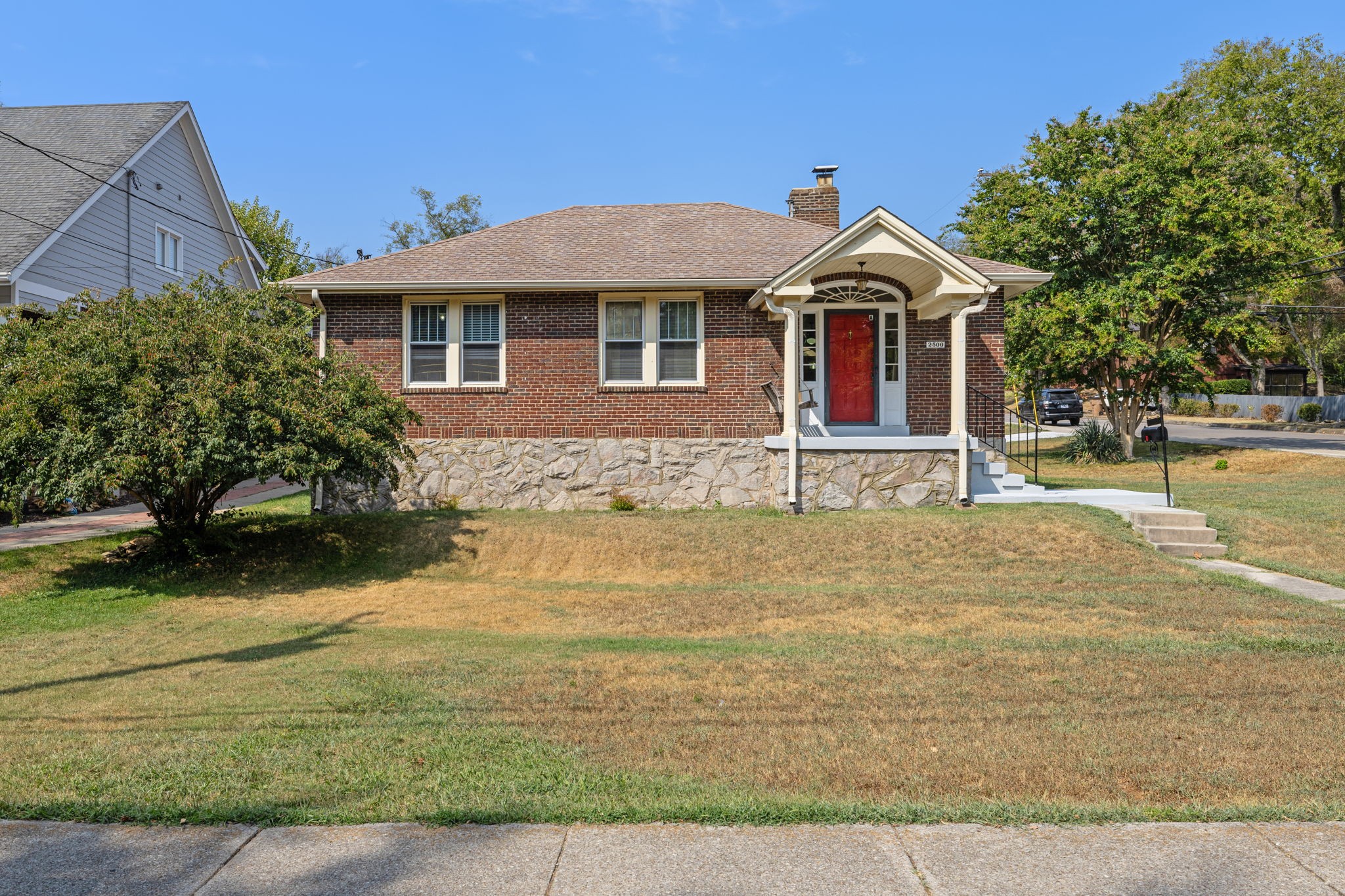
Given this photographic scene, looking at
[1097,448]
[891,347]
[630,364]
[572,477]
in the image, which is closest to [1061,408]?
[1097,448]

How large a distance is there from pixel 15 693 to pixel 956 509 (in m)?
11.3

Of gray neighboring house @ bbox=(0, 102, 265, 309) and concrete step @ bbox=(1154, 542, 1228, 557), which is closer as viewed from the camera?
concrete step @ bbox=(1154, 542, 1228, 557)

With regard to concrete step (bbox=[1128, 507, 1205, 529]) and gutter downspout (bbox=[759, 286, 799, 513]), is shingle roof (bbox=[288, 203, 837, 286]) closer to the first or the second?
gutter downspout (bbox=[759, 286, 799, 513])

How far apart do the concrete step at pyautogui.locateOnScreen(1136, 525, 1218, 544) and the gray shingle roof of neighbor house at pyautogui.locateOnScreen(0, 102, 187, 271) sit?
17.7 metres

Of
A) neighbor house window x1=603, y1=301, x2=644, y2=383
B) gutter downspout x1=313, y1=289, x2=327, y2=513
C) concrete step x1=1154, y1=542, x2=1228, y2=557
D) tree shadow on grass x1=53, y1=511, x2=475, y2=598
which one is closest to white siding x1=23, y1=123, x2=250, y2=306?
gutter downspout x1=313, y1=289, x2=327, y2=513

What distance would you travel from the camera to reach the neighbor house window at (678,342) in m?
15.1

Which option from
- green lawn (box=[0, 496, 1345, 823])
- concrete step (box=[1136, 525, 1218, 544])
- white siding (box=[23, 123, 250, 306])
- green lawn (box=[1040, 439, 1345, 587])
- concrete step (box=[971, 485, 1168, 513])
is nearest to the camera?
green lawn (box=[0, 496, 1345, 823])

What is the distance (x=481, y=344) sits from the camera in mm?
15195

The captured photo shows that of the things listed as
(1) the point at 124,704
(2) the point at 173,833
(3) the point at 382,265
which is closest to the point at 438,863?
(2) the point at 173,833

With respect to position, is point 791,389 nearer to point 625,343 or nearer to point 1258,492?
point 625,343

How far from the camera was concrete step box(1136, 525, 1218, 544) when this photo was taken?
40.0ft

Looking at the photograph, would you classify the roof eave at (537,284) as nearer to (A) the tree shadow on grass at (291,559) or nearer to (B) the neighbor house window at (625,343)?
(B) the neighbor house window at (625,343)

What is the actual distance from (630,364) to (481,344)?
2.54 m

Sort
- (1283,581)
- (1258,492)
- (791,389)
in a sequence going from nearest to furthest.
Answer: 1. (1283,581)
2. (791,389)
3. (1258,492)
